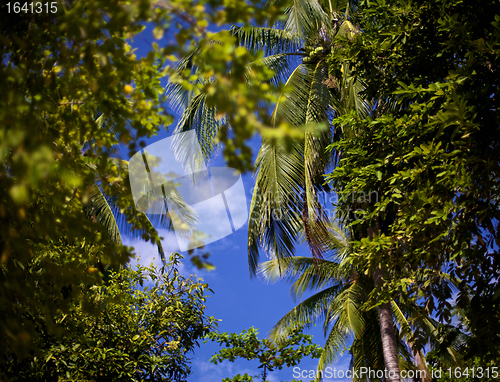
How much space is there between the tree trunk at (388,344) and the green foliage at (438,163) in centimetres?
240

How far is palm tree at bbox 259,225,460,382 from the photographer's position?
8172mm

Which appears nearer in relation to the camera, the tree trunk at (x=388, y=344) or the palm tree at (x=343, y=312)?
the tree trunk at (x=388, y=344)

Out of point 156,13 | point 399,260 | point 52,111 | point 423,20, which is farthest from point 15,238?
point 423,20

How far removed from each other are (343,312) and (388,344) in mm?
1605

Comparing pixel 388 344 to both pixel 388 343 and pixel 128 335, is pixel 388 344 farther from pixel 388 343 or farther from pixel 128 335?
pixel 128 335

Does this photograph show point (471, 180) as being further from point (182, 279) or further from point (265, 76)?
point (182, 279)

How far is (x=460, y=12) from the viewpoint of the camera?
464 cm

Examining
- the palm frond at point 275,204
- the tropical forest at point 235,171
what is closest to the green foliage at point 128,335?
the tropical forest at point 235,171

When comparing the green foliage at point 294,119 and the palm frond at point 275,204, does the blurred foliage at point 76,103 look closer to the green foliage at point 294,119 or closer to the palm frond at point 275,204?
the green foliage at point 294,119

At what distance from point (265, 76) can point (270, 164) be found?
591 cm

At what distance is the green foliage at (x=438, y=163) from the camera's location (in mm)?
3831

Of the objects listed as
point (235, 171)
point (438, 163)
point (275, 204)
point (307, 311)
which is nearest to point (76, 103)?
point (235, 171)

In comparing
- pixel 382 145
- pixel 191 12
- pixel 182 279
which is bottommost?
pixel 191 12

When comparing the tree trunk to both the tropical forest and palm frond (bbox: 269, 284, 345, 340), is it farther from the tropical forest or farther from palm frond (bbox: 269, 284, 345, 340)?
palm frond (bbox: 269, 284, 345, 340)
